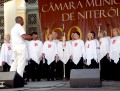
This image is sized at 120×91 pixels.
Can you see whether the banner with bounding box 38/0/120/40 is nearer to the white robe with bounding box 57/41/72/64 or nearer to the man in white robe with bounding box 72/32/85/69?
the white robe with bounding box 57/41/72/64

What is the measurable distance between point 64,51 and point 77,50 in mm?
438

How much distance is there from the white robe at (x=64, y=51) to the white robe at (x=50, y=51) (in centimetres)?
15

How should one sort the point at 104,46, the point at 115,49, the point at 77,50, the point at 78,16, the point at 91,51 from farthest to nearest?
the point at 78,16 → the point at 77,50 → the point at 91,51 → the point at 104,46 → the point at 115,49

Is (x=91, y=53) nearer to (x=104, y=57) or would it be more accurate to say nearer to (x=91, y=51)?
(x=91, y=51)

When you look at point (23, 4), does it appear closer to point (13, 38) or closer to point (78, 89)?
point (13, 38)

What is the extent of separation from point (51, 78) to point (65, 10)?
2508 millimetres

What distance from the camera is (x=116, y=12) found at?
11.9 meters

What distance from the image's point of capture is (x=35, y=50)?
36.9 ft

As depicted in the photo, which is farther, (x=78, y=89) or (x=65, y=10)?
(x=65, y=10)

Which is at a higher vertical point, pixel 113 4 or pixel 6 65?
pixel 113 4

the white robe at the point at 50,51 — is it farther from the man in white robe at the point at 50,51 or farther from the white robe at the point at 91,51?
the white robe at the point at 91,51

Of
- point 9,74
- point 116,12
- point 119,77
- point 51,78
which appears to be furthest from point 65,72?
point 9,74

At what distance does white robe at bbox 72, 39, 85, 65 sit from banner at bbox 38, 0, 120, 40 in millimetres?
1102

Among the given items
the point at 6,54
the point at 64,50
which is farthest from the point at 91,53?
the point at 6,54
